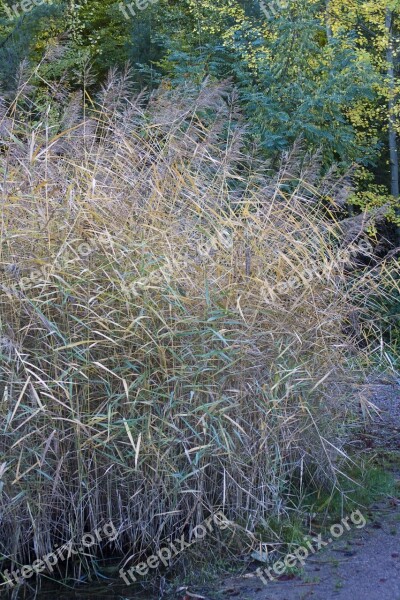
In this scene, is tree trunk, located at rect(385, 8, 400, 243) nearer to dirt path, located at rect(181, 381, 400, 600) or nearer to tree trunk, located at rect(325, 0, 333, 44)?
tree trunk, located at rect(325, 0, 333, 44)

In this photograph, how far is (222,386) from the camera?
4141mm

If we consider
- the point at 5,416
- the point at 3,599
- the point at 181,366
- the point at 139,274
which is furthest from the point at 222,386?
the point at 3,599

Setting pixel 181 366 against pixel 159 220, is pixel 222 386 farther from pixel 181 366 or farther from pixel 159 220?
pixel 159 220

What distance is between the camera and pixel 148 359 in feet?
13.3

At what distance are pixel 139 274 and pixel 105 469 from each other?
964mm

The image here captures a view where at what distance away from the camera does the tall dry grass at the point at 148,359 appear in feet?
12.9

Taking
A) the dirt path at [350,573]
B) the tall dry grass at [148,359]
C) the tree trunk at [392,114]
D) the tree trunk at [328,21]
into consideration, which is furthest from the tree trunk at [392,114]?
the dirt path at [350,573]

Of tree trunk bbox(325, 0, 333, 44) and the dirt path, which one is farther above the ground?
tree trunk bbox(325, 0, 333, 44)

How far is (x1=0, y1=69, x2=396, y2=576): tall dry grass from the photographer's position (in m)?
3.92

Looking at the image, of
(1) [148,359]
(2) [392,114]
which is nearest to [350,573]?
(1) [148,359]

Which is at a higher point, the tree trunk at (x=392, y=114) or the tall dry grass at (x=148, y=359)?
the tall dry grass at (x=148, y=359)

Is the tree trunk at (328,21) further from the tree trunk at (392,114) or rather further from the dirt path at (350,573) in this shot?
the dirt path at (350,573)

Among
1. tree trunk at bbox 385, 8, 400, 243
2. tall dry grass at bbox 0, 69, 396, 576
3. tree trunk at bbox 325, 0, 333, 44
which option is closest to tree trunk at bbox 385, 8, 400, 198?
tree trunk at bbox 385, 8, 400, 243

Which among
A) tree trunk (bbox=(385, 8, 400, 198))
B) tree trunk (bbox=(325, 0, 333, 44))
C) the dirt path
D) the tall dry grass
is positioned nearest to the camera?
the dirt path
